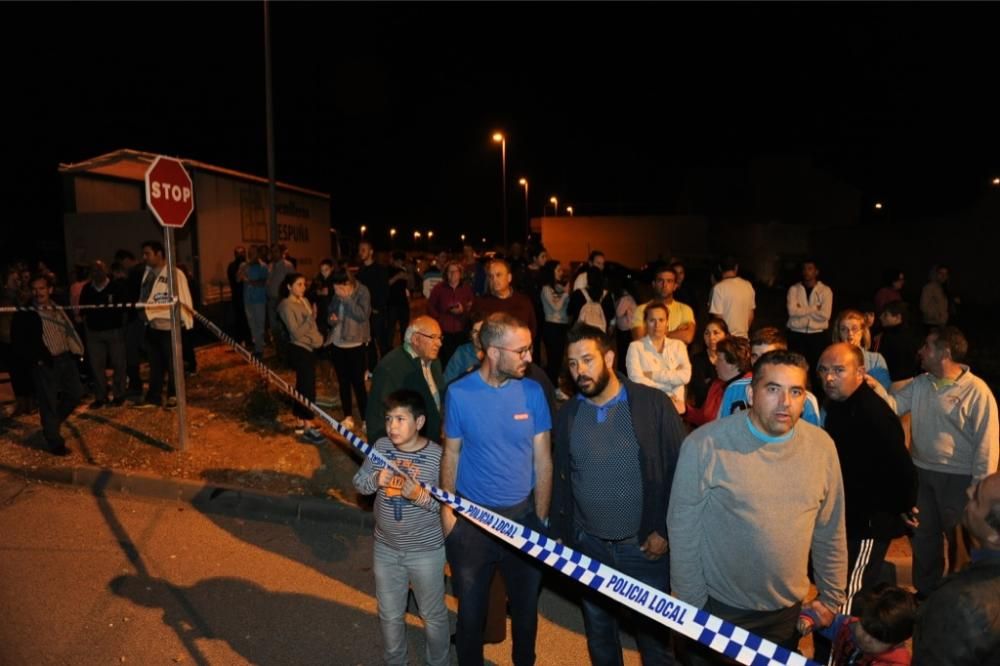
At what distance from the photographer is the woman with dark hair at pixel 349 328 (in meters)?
7.79

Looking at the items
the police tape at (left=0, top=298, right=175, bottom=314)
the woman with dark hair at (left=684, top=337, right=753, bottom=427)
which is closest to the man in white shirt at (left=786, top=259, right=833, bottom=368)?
the woman with dark hair at (left=684, top=337, right=753, bottom=427)

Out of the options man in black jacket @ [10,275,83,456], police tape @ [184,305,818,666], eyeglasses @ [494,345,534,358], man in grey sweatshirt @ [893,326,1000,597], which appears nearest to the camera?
police tape @ [184,305,818,666]

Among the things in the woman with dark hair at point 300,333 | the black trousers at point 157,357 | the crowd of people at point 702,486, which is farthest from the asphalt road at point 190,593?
the black trousers at point 157,357

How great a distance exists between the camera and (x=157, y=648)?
13.8 ft

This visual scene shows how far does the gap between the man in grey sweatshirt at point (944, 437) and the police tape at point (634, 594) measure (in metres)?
2.22

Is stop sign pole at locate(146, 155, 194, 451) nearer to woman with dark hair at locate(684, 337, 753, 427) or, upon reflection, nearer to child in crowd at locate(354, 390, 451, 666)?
child in crowd at locate(354, 390, 451, 666)

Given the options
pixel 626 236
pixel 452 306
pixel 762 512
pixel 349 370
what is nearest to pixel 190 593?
pixel 349 370

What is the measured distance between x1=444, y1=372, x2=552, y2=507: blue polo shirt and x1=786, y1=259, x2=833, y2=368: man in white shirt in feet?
20.7

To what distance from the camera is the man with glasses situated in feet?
15.2

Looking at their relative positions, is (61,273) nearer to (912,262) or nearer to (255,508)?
(255,508)

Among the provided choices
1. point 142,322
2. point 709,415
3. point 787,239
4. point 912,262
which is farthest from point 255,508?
point 787,239

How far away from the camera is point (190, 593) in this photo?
16.0ft

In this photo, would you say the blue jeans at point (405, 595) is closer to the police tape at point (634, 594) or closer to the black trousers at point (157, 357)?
the police tape at point (634, 594)

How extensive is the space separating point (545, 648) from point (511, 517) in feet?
4.09
